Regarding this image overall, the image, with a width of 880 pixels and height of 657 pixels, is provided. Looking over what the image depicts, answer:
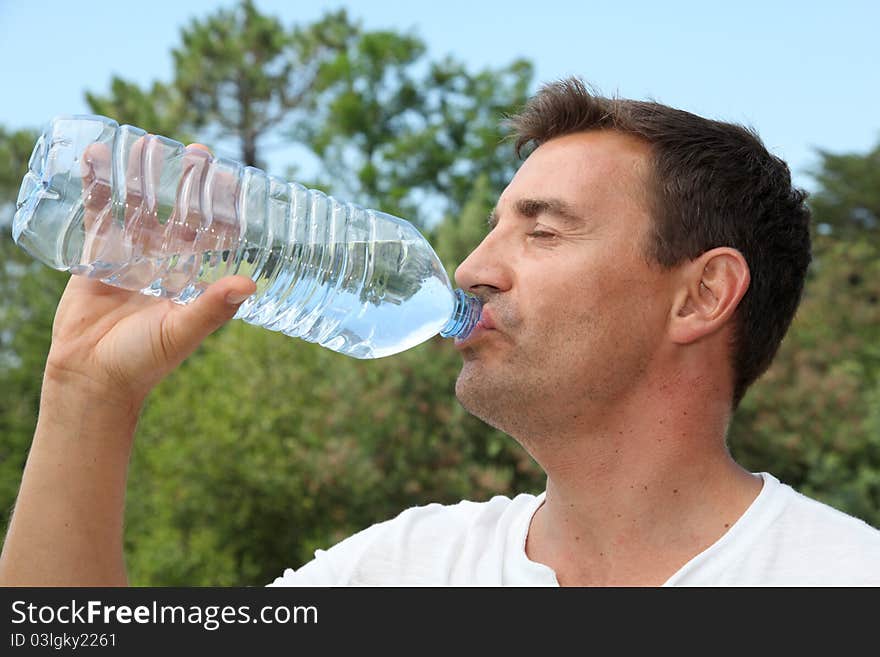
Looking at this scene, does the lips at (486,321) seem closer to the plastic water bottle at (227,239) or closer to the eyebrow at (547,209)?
the plastic water bottle at (227,239)

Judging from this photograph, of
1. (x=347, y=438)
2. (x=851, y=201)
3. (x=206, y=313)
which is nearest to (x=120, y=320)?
(x=206, y=313)

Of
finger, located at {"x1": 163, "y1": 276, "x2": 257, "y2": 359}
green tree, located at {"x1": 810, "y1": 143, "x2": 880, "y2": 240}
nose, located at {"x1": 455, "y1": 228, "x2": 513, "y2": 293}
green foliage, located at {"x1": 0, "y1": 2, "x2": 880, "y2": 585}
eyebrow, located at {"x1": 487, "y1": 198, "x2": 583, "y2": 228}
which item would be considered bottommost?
green foliage, located at {"x1": 0, "y1": 2, "x2": 880, "y2": 585}

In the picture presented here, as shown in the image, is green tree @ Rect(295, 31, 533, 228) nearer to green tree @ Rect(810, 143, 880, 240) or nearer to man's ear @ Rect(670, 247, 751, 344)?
green tree @ Rect(810, 143, 880, 240)

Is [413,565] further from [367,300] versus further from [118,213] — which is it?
[118,213]

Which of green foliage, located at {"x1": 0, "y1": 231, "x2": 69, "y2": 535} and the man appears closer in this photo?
the man

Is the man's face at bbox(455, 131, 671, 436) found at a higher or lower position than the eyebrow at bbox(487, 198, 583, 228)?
lower

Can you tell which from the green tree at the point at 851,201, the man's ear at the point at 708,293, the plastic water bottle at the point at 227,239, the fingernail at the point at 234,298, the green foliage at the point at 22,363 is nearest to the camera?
the fingernail at the point at 234,298

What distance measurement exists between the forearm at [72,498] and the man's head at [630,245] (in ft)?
2.16

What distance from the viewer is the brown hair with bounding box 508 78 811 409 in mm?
2100

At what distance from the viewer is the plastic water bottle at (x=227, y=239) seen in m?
1.95

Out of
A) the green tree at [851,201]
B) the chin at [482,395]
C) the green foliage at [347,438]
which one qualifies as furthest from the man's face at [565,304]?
the green tree at [851,201]

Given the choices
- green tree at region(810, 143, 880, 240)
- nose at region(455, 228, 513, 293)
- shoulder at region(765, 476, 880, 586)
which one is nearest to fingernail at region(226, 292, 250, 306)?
nose at region(455, 228, 513, 293)
